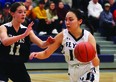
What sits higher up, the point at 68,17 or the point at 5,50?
the point at 68,17

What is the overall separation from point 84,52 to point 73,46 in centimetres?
28

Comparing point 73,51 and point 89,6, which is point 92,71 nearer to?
point 73,51

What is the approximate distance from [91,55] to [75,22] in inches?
20.3

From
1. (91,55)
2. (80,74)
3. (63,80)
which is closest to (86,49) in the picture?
(91,55)

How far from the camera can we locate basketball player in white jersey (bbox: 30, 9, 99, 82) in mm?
4117

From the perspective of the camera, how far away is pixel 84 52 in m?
3.96

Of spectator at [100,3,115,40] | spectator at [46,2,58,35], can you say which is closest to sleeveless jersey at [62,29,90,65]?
spectator at [46,2,58,35]

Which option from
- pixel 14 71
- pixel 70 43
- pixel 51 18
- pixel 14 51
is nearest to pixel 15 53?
pixel 14 51

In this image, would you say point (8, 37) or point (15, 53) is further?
point (15, 53)

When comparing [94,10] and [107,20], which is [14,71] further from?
[94,10]

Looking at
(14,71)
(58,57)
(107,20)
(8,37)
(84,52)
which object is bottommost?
(58,57)

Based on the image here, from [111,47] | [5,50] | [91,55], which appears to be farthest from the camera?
[111,47]

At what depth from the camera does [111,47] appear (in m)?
12.9

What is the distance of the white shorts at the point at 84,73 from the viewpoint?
13.4ft
